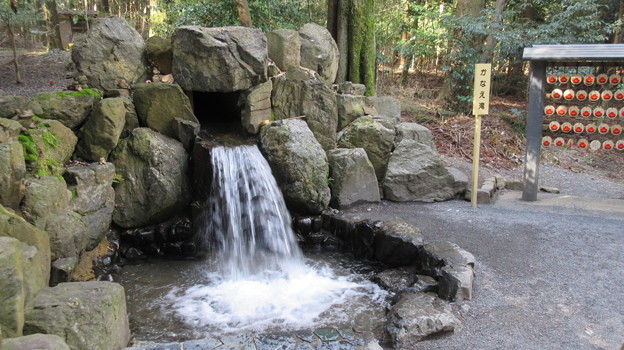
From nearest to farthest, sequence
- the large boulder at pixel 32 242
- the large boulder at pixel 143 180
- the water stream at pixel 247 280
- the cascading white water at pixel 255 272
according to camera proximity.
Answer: the large boulder at pixel 32 242
the water stream at pixel 247 280
the cascading white water at pixel 255 272
the large boulder at pixel 143 180

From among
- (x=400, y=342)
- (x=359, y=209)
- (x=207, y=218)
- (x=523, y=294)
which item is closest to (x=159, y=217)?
(x=207, y=218)

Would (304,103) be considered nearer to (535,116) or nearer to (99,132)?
(99,132)

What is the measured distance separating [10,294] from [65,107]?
11.7 feet

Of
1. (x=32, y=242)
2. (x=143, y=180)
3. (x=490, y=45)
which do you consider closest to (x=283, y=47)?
(x=143, y=180)

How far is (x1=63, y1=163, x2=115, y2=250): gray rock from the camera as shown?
5.40 metres

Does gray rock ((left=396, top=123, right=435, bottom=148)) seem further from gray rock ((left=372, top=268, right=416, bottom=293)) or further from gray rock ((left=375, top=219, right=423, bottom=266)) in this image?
gray rock ((left=372, top=268, right=416, bottom=293))

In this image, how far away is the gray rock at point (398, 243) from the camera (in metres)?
5.44

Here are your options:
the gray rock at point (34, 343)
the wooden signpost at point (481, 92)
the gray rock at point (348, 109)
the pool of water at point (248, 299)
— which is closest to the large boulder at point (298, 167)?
the pool of water at point (248, 299)

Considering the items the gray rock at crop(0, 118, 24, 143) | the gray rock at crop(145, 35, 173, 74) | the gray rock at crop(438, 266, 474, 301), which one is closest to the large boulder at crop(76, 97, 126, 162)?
the gray rock at crop(0, 118, 24, 143)

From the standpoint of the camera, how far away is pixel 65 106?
5.75m

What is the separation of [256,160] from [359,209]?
1.79 meters

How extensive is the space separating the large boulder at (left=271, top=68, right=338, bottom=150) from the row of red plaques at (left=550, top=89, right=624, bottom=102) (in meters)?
3.66

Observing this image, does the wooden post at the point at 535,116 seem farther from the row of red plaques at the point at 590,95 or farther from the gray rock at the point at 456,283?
the gray rock at the point at 456,283

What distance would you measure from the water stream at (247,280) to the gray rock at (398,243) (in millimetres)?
361
